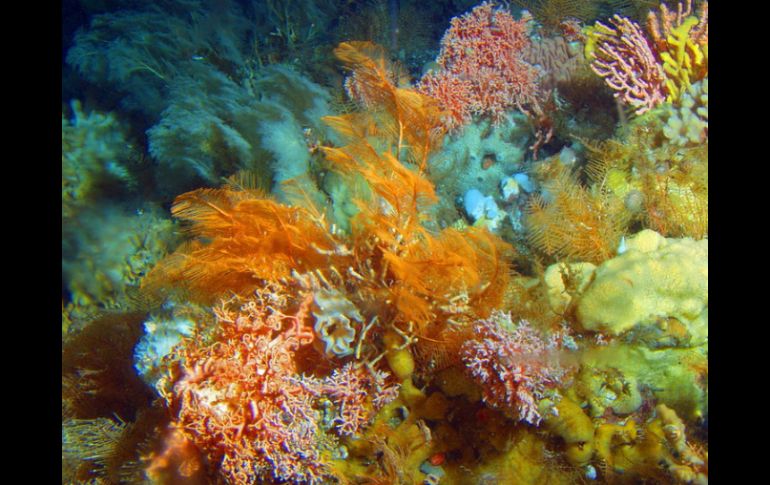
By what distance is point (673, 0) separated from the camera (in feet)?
14.4

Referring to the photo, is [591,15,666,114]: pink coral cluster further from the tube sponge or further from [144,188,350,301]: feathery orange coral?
[144,188,350,301]: feathery orange coral

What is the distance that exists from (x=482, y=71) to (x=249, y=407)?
383 cm

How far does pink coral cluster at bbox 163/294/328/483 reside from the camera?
2.47 meters

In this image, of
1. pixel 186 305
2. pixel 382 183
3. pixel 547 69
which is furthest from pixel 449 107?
pixel 186 305

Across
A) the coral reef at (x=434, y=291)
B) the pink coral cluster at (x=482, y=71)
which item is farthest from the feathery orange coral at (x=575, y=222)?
the pink coral cluster at (x=482, y=71)

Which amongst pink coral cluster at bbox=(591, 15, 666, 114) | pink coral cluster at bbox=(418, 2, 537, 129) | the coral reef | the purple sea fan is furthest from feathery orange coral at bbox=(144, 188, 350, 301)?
pink coral cluster at bbox=(591, 15, 666, 114)

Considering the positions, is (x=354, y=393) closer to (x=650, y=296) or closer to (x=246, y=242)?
(x=246, y=242)

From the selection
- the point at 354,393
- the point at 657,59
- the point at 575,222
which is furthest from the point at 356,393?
the point at 657,59

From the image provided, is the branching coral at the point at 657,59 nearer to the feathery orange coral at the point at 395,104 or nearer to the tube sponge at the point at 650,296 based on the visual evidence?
the tube sponge at the point at 650,296

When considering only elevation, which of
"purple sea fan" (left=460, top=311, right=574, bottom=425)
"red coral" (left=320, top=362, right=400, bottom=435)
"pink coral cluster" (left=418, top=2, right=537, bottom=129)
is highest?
"pink coral cluster" (left=418, top=2, right=537, bottom=129)

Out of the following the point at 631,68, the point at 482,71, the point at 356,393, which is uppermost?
the point at 631,68

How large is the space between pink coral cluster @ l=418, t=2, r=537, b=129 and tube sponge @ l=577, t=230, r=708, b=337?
2273mm

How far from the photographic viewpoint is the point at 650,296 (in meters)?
2.63

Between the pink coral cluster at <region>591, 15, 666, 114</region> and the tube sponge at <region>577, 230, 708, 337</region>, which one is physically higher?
the pink coral cluster at <region>591, 15, 666, 114</region>
